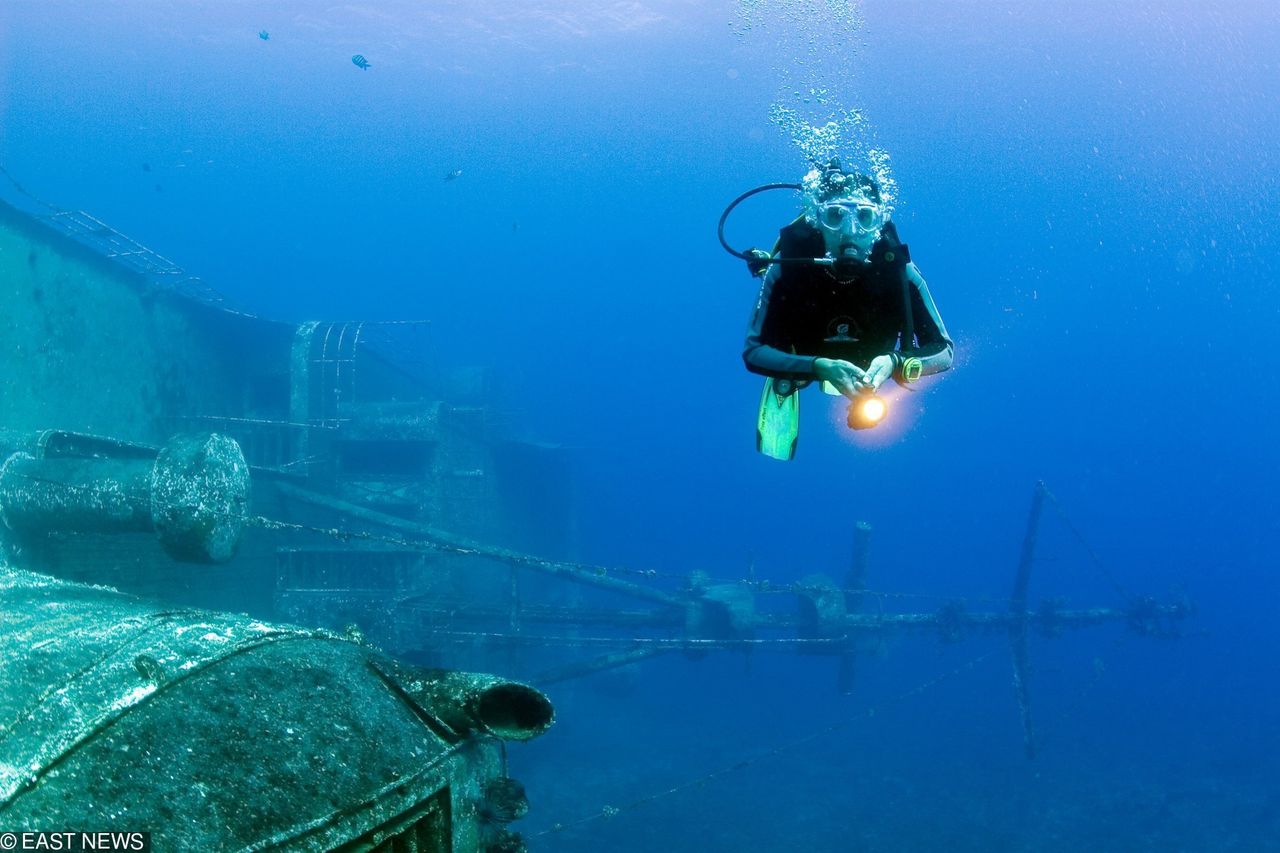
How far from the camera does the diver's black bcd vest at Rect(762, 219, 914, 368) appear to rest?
333 cm

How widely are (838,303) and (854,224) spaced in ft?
1.36

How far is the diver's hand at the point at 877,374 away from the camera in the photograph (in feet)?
9.94

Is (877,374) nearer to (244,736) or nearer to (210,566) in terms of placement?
(244,736)

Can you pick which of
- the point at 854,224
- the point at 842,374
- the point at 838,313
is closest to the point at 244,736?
the point at 842,374

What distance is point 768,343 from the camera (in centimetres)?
353

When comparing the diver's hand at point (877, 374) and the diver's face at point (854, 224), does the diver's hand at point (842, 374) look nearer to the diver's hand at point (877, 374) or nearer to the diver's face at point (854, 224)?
the diver's hand at point (877, 374)

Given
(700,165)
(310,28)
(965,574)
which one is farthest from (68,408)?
(700,165)

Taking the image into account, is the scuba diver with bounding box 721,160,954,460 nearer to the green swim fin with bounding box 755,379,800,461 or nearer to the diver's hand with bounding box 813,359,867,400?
the diver's hand with bounding box 813,359,867,400

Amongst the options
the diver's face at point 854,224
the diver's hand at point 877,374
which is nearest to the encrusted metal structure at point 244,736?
the diver's hand at point 877,374

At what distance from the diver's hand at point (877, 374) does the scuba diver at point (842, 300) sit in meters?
0.01

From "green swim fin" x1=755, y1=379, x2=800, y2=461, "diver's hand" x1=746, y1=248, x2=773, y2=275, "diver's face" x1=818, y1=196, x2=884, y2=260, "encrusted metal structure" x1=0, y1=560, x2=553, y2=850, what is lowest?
"encrusted metal structure" x1=0, y1=560, x2=553, y2=850

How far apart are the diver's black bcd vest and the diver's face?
→ 133mm

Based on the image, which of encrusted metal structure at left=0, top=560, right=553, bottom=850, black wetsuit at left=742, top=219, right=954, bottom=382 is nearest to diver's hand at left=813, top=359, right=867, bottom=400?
black wetsuit at left=742, top=219, right=954, bottom=382

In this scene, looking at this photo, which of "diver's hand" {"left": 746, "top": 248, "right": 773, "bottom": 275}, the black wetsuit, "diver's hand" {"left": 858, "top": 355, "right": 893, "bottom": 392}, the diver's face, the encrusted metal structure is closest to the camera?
the encrusted metal structure
